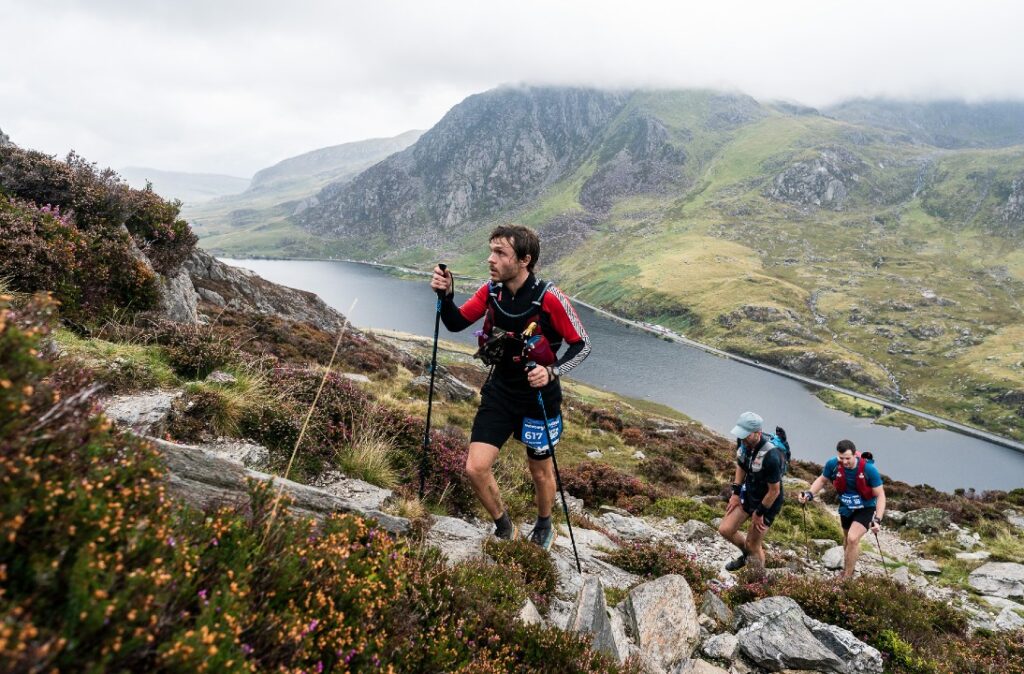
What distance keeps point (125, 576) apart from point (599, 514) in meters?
11.7

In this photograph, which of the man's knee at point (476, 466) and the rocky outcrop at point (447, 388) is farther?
the rocky outcrop at point (447, 388)

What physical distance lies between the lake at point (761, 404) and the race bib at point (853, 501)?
53.6 m

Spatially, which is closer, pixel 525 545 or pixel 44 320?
pixel 44 320

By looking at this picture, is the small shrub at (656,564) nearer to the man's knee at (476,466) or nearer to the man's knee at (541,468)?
the man's knee at (541,468)

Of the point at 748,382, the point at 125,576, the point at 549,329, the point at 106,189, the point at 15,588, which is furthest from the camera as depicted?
the point at 748,382

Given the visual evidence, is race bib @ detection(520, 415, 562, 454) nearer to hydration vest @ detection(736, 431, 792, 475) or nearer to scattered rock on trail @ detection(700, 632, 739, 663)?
scattered rock on trail @ detection(700, 632, 739, 663)

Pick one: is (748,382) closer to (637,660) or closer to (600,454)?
(600,454)

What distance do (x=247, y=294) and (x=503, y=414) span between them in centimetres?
2384

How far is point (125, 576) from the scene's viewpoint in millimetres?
1922

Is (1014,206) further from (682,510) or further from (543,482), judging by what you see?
(543,482)

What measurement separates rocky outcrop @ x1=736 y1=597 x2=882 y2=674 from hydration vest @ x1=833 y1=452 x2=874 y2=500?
170 inches

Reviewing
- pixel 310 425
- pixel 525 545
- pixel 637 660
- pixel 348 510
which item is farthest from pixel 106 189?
pixel 637 660

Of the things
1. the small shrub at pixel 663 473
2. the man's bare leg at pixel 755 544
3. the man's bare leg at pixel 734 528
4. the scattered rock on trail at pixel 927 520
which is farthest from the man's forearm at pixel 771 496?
the scattered rock on trail at pixel 927 520

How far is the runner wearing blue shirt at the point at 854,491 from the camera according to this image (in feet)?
31.2
